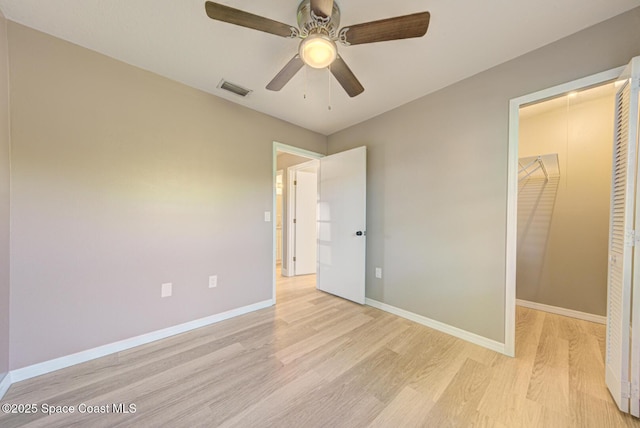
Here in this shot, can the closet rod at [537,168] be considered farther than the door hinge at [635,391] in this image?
Yes

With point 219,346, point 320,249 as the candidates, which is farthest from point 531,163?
point 219,346

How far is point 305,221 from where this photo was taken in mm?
4199

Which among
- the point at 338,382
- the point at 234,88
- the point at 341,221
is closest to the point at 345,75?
the point at 234,88

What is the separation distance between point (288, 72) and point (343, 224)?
1923 millimetres

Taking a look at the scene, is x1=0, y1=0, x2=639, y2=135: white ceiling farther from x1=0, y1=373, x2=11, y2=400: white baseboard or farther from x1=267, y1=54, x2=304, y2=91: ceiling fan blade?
x1=0, y1=373, x2=11, y2=400: white baseboard

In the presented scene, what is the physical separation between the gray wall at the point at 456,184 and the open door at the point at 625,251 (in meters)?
0.39

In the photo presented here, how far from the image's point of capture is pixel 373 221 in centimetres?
276

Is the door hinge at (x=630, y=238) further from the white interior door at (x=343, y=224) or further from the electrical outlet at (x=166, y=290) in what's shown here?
the electrical outlet at (x=166, y=290)

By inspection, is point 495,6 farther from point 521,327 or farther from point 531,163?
point 521,327

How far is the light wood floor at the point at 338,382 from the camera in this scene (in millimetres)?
1206

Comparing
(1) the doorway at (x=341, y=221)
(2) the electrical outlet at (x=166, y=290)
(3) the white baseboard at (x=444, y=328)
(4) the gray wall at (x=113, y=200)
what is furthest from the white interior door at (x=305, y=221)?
(2) the electrical outlet at (x=166, y=290)

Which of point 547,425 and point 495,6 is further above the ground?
point 495,6

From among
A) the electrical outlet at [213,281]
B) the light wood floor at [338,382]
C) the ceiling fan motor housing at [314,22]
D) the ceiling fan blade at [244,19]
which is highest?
the ceiling fan motor housing at [314,22]

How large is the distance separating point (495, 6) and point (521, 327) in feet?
9.02
